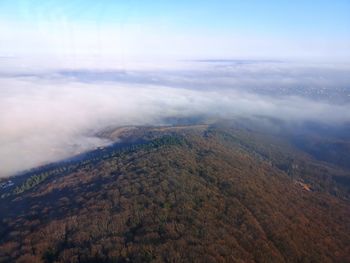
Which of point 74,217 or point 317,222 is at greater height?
point 74,217

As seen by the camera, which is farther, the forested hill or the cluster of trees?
the cluster of trees

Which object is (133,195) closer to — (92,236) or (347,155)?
(92,236)

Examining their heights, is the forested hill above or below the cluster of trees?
above

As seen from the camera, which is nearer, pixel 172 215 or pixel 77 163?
pixel 172 215

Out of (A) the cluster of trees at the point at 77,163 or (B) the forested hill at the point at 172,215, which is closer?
(B) the forested hill at the point at 172,215

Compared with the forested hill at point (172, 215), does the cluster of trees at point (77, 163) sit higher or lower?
lower

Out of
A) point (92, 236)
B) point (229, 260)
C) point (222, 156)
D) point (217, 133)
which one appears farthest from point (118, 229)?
point (217, 133)

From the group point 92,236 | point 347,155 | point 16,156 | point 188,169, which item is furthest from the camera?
point 347,155

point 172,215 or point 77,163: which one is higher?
point 172,215
